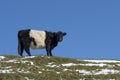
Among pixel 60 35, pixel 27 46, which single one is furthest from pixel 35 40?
pixel 60 35

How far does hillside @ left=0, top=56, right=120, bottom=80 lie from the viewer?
1009 inches

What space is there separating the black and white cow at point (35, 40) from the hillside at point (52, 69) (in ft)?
24.4

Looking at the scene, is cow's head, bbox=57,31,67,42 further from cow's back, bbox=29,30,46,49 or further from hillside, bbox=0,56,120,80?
hillside, bbox=0,56,120,80

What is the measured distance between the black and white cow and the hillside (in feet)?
24.4

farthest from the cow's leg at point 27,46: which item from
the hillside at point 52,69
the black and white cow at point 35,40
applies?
the hillside at point 52,69

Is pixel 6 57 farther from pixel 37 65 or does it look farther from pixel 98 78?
pixel 98 78

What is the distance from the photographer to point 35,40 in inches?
1688

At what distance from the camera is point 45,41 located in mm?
44438

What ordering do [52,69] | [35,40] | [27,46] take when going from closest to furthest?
1. [52,69]
2. [27,46]
3. [35,40]

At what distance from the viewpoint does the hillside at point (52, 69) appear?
2564 cm

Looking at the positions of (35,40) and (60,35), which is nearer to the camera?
(35,40)

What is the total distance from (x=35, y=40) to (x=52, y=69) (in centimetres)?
1385

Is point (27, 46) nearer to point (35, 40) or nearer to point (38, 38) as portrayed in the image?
point (35, 40)

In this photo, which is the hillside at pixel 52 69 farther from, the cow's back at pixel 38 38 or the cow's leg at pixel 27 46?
the cow's back at pixel 38 38
